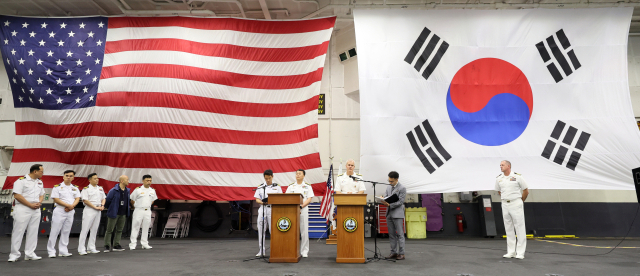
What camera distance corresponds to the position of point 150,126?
7.41 metres

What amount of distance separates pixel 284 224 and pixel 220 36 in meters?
4.93

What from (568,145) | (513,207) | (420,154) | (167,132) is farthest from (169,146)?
(568,145)

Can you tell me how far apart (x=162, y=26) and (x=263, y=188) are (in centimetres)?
483

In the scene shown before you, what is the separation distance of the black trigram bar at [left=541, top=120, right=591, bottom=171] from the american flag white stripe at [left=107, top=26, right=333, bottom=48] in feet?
16.3

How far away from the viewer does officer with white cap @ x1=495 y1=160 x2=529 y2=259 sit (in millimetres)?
5547

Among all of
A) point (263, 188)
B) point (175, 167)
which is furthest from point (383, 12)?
point (175, 167)

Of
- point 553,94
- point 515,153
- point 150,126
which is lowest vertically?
point 515,153

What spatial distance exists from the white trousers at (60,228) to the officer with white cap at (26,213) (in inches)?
13.2

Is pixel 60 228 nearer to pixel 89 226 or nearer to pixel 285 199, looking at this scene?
pixel 89 226

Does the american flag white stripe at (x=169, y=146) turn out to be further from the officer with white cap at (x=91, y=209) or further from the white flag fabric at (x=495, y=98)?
the white flag fabric at (x=495, y=98)

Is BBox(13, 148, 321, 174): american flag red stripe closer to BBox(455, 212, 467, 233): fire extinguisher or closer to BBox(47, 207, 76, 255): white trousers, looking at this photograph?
BBox(47, 207, 76, 255): white trousers

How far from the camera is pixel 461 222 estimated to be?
10.3m

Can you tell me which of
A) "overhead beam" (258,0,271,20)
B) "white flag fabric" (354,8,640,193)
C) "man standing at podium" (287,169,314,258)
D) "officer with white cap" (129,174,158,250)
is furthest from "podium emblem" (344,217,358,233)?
"overhead beam" (258,0,271,20)

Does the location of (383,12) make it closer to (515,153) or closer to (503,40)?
(503,40)
